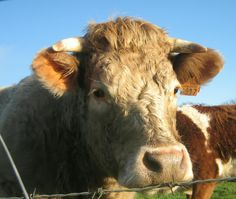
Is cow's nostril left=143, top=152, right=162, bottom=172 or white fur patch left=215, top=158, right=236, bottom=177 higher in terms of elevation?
cow's nostril left=143, top=152, right=162, bottom=172

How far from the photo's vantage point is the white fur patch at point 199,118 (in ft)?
31.5

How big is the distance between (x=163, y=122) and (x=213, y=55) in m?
1.47

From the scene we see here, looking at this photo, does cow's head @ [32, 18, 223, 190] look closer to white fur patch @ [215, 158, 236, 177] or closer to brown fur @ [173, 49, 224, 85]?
brown fur @ [173, 49, 224, 85]

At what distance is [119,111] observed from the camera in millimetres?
3521

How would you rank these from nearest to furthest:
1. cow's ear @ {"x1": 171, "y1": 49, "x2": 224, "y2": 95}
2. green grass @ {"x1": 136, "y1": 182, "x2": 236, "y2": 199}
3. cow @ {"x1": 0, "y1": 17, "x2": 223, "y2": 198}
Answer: cow @ {"x1": 0, "y1": 17, "x2": 223, "y2": 198} < cow's ear @ {"x1": 171, "y1": 49, "x2": 224, "y2": 95} < green grass @ {"x1": 136, "y1": 182, "x2": 236, "y2": 199}

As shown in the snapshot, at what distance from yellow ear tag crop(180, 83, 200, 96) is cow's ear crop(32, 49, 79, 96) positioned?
124 cm

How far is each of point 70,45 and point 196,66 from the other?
1407 millimetres

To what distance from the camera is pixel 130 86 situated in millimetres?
3510

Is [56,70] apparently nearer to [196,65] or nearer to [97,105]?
[97,105]

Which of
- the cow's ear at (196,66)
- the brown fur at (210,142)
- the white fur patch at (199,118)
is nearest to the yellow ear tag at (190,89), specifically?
the cow's ear at (196,66)

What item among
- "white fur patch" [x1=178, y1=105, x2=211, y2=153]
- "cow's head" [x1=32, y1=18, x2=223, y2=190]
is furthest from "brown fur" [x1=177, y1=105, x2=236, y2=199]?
"cow's head" [x1=32, y1=18, x2=223, y2=190]

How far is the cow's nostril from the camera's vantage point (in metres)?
2.97

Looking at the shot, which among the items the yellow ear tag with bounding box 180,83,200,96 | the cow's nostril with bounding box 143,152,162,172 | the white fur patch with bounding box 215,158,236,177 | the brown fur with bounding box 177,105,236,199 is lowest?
the white fur patch with bounding box 215,158,236,177

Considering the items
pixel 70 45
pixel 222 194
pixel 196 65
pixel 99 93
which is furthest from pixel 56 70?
pixel 222 194
